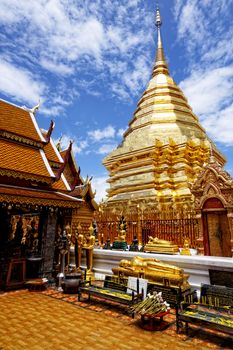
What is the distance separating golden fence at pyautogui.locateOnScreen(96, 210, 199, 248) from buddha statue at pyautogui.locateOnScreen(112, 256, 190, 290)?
364cm

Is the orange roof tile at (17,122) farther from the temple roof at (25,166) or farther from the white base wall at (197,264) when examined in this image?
the white base wall at (197,264)

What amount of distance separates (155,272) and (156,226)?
14.4ft

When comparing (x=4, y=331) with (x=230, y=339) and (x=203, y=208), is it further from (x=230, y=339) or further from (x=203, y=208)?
(x=203, y=208)

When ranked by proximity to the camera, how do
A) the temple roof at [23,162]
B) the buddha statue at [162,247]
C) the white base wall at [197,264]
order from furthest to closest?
the buddha statue at [162,247]
the temple roof at [23,162]
the white base wall at [197,264]

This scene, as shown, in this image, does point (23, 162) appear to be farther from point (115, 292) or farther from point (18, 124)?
point (115, 292)

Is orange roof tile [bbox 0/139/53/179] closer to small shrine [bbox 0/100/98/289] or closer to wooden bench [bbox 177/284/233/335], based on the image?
small shrine [bbox 0/100/98/289]

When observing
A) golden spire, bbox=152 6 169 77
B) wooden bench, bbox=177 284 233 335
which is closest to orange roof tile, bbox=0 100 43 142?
wooden bench, bbox=177 284 233 335

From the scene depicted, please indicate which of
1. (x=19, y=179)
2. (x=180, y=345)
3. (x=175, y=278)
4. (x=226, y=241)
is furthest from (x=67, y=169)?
(x=180, y=345)

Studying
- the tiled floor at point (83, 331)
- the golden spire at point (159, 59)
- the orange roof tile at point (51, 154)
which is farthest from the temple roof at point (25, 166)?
the golden spire at point (159, 59)

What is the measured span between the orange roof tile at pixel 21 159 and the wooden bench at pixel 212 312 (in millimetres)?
5666

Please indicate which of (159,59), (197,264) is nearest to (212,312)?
(197,264)

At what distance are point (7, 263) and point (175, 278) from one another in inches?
195

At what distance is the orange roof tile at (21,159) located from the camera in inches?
293

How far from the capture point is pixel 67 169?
637 inches
